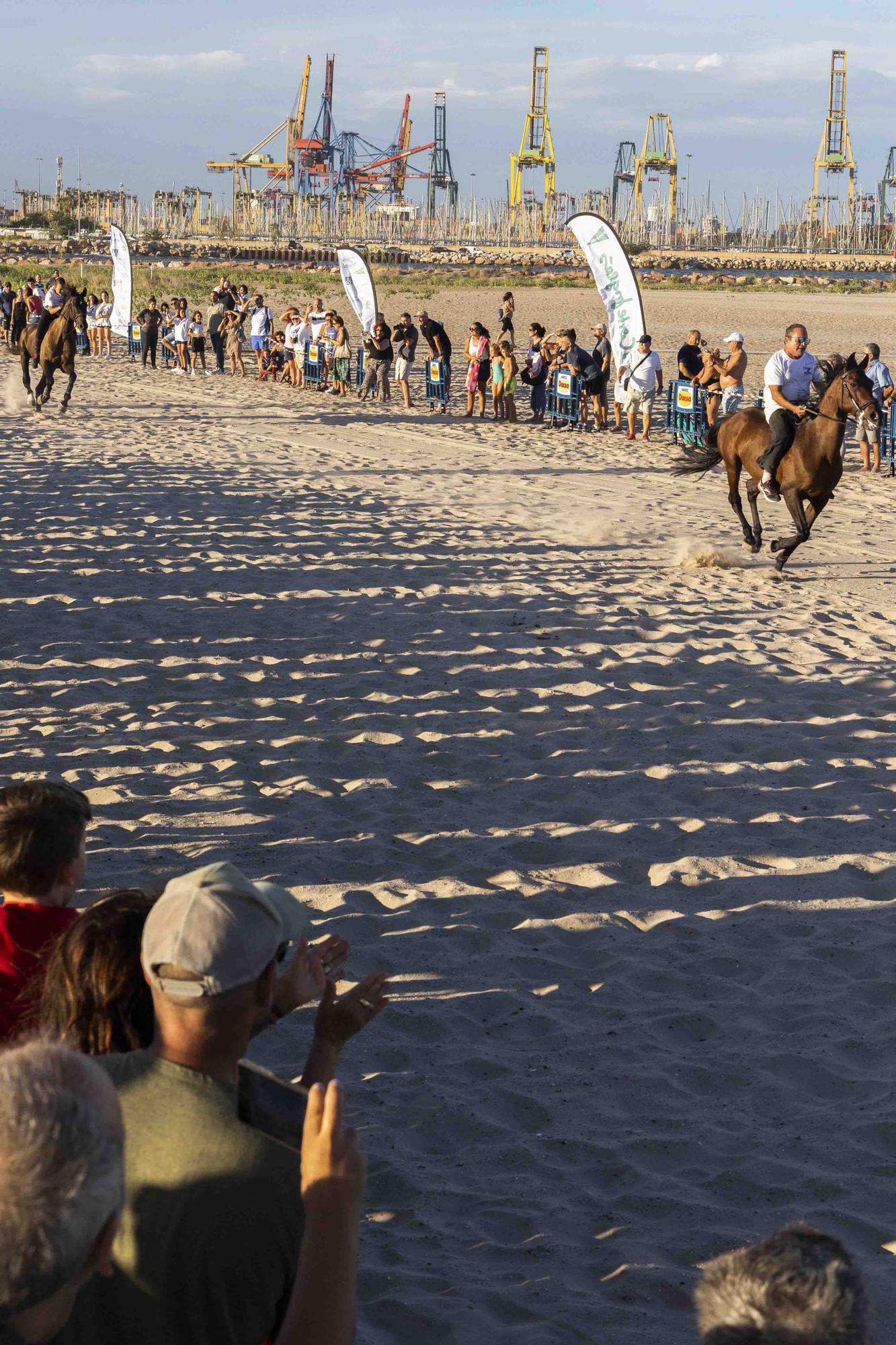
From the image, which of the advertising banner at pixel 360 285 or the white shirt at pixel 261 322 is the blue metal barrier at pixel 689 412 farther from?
the white shirt at pixel 261 322

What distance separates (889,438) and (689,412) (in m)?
2.89

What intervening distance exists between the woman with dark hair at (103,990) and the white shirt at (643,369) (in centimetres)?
1692

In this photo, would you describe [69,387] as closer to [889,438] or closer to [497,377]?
[497,377]

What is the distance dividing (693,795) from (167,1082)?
15.0 ft

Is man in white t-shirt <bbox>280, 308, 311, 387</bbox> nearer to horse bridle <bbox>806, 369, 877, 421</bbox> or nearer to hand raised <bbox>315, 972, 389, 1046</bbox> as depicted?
horse bridle <bbox>806, 369, 877, 421</bbox>

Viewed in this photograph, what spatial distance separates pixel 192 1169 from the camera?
1.89m

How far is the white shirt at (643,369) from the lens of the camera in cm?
1847

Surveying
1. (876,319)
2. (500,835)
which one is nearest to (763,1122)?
(500,835)

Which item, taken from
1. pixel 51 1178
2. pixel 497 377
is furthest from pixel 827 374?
pixel 497 377

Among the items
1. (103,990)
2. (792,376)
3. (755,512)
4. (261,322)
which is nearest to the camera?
(103,990)

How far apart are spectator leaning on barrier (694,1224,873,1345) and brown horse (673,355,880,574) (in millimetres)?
9014

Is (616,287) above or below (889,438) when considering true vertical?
above

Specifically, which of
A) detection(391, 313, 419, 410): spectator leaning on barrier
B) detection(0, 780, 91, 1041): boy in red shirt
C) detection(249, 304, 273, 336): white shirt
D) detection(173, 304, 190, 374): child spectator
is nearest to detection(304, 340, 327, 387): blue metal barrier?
detection(249, 304, 273, 336): white shirt

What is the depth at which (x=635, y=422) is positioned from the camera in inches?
785
